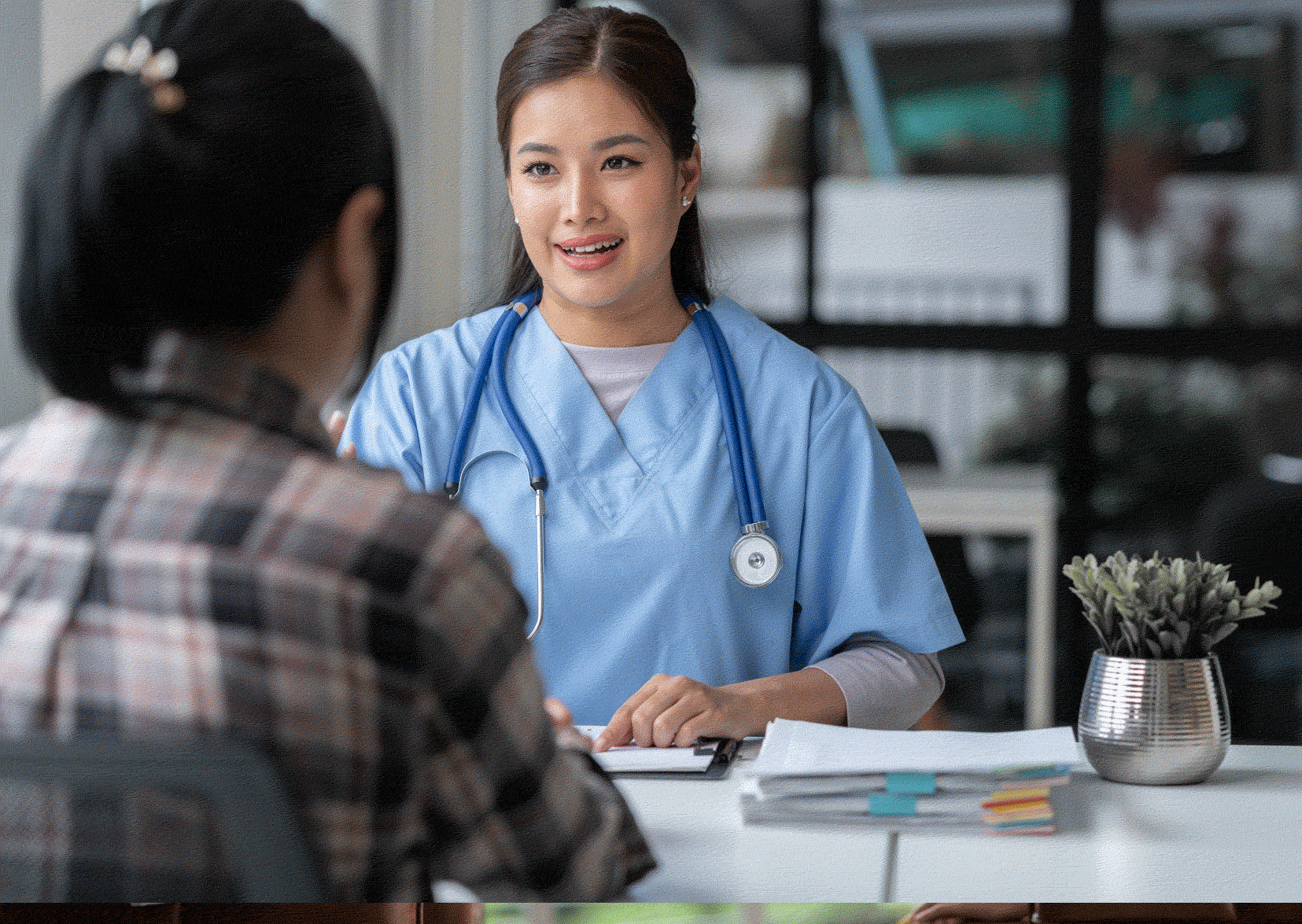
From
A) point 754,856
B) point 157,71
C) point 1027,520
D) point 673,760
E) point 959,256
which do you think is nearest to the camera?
point 157,71

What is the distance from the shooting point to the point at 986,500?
4.17ft

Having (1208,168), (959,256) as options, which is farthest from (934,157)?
(1208,168)

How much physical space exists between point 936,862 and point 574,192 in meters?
0.57

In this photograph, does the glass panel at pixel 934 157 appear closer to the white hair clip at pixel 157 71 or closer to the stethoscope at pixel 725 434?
the stethoscope at pixel 725 434

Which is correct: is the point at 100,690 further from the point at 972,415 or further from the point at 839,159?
the point at 972,415

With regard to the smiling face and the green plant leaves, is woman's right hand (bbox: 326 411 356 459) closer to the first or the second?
the smiling face

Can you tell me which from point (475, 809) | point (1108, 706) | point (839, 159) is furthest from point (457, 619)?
point (839, 159)

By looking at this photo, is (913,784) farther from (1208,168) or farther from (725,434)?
(1208,168)

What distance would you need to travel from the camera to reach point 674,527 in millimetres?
1051

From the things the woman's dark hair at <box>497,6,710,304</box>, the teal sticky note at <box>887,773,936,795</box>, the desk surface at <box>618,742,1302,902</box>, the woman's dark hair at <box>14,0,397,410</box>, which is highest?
the woman's dark hair at <box>497,6,710,304</box>

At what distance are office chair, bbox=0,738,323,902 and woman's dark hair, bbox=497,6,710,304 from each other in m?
0.52

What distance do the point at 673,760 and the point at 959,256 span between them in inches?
26.6

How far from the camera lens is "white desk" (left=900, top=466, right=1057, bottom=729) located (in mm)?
1155

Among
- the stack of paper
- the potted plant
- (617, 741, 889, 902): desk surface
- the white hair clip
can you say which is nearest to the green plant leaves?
the potted plant
